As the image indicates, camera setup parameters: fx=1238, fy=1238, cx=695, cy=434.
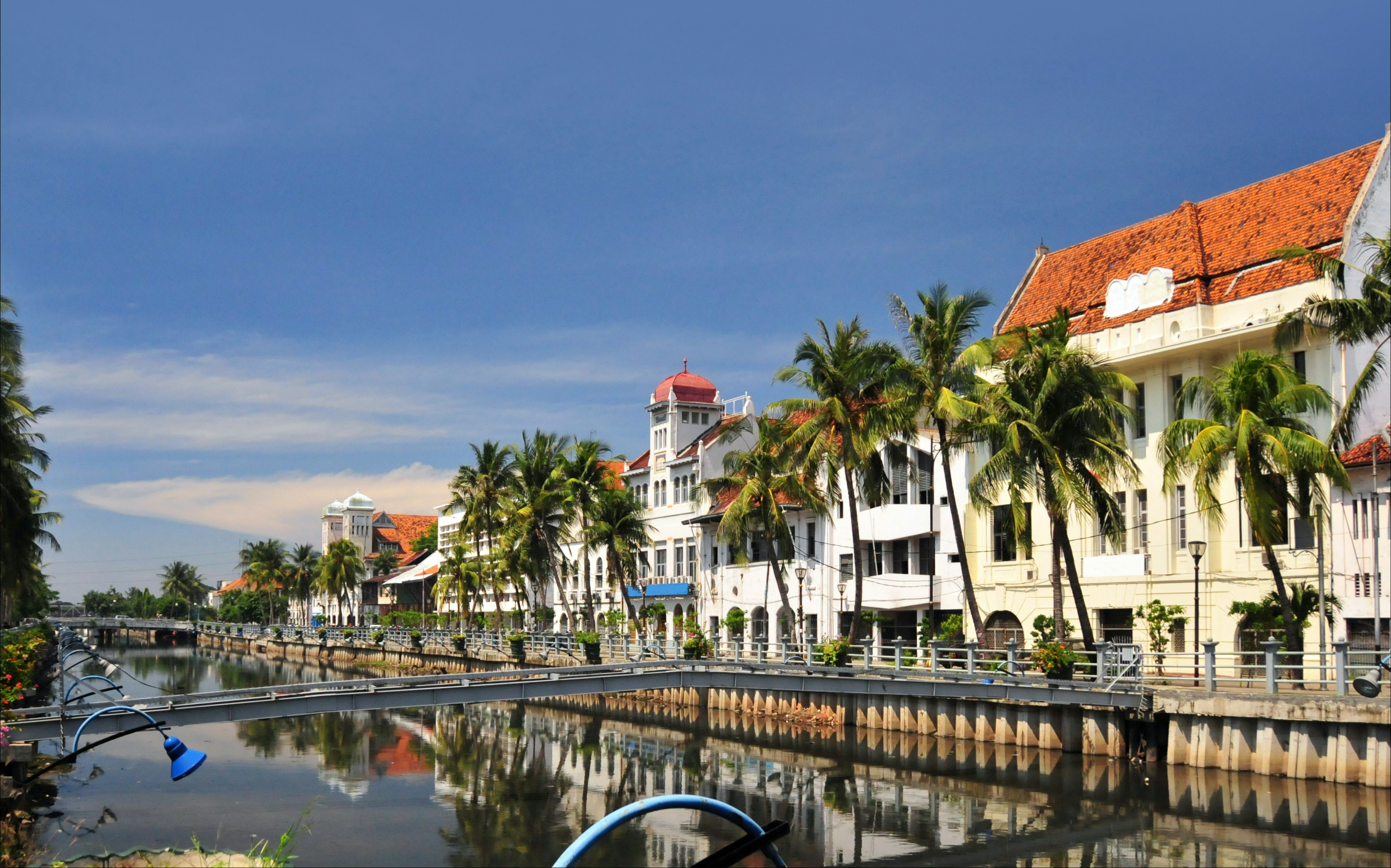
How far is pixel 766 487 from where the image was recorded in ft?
166

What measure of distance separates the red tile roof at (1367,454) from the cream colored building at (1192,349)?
4.52 ft

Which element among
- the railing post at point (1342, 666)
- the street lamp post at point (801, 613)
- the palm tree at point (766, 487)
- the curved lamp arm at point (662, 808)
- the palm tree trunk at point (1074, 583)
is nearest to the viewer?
the curved lamp arm at point (662, 808)

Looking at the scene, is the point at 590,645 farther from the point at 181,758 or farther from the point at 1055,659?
the point at 181,758

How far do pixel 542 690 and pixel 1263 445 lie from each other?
19918 millimetres

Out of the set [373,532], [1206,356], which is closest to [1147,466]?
[1206,356]

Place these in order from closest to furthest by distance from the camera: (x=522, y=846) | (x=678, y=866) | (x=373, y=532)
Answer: (x=678, y=866) < (x=522, y=846) < (x=373, y=532)

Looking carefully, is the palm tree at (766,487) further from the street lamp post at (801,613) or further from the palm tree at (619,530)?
the palm tree at (619,530)

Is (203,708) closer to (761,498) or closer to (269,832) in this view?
(269,832)

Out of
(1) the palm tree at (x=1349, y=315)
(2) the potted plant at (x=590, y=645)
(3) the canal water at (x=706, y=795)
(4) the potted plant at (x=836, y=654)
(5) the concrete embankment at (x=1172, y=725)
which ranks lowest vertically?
(3) the canal water at (x=706, y=795)

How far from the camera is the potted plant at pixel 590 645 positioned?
4566 centimetres

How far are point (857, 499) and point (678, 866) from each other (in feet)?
114

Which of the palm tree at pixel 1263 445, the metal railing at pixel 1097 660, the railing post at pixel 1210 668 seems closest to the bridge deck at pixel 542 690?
the metal railing at pixel 1097 660

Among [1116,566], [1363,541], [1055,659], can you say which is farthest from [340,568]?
[1363,541]

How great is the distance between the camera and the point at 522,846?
2608 cm
